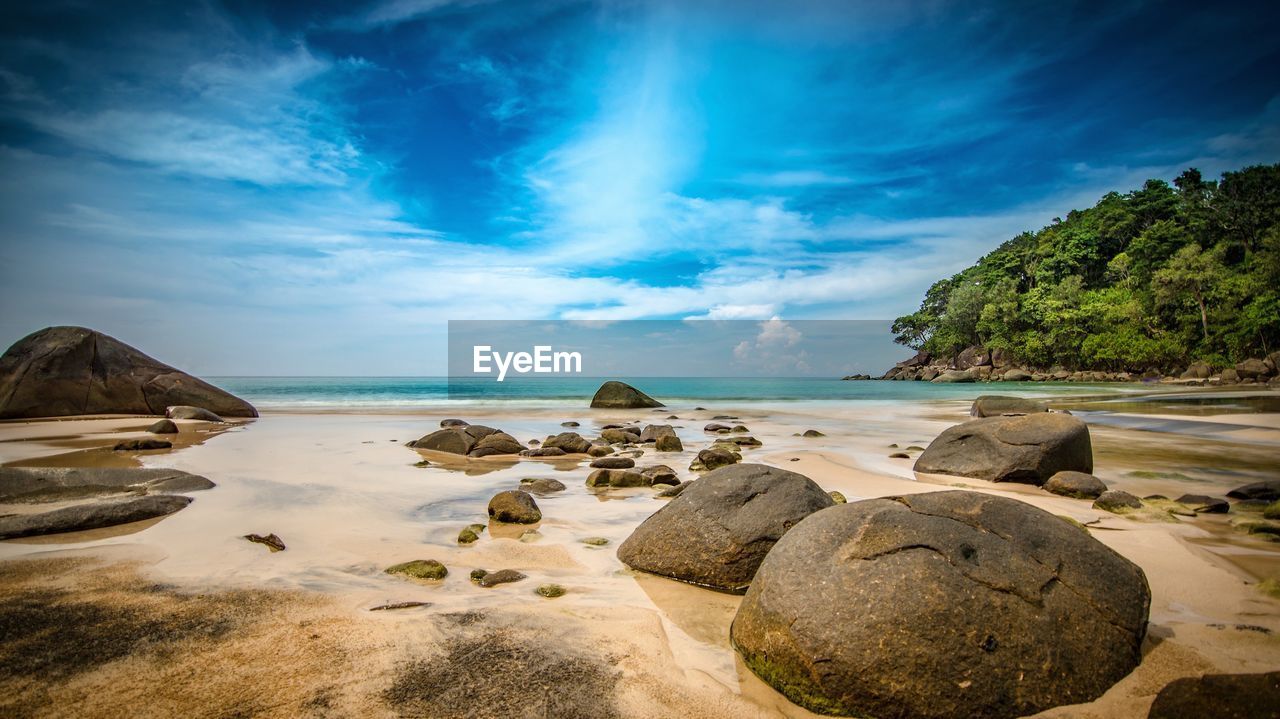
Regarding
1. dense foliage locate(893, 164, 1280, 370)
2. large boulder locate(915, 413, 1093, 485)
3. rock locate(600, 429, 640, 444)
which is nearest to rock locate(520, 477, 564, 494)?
rock locate(600, 429, 640, 444)

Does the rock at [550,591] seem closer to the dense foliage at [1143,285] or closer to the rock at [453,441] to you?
the rock at [453,441]

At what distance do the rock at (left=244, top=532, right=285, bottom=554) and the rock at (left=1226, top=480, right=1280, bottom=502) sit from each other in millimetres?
10266

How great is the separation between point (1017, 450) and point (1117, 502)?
188 cm

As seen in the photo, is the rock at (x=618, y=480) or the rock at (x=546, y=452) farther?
the rock at (x=546, y=452)

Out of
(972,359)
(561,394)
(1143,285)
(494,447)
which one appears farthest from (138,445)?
(972,359)

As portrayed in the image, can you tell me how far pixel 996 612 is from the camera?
2551 millimetres

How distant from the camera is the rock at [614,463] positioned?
9.03 metres

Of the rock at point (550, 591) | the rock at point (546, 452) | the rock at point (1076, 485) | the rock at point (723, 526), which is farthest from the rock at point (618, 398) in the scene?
the rock at point (550, 591)

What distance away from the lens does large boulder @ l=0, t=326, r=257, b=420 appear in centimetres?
1590

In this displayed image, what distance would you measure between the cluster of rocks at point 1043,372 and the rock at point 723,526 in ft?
157

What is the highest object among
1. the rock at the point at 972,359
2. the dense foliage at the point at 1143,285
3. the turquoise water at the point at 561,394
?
the dense foliage at the point at 1143,285

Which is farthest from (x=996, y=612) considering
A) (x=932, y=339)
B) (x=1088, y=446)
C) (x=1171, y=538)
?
(x=932, y=339)

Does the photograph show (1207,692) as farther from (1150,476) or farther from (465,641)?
(1150,476)

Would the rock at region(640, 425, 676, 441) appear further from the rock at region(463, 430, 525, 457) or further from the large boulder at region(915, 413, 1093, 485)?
the large boulder at region(915, 413, 1093, 485)
